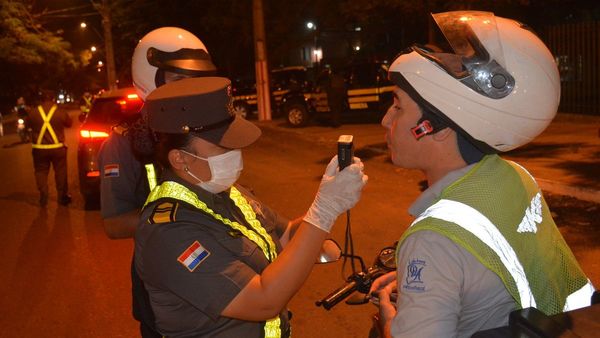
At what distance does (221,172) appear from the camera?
7.42 feet

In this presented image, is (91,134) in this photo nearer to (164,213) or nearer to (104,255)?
(104,255)

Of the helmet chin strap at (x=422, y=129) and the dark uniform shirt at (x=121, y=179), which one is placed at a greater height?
the helmet chin strap at (x=422, y=129)

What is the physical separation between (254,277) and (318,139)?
14.9 m

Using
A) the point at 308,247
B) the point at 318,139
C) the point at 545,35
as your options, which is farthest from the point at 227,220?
the point at 545,35

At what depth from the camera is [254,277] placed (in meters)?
1.95

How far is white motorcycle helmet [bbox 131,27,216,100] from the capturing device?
3016 millimetres

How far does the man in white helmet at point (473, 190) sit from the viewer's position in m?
1.49

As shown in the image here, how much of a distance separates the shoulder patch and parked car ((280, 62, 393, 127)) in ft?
57.6

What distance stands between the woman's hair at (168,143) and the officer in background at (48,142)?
823 centimetres

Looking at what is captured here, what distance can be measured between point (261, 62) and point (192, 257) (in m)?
20.7

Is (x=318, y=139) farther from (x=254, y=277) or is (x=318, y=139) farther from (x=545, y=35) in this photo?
(x=254, y=277)

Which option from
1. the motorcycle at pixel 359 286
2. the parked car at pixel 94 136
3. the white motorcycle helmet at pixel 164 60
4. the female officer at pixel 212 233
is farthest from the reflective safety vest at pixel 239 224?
the parked car at pixel 94 136

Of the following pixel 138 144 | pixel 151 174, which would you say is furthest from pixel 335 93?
pixel 138 144

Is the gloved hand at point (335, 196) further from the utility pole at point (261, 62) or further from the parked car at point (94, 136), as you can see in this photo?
the utility pole at point (261, 62)
